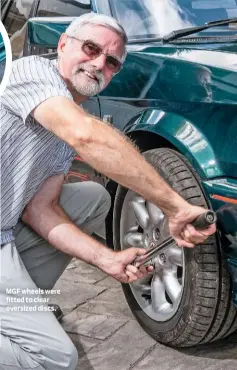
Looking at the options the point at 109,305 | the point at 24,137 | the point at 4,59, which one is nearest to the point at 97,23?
the point at 24,137

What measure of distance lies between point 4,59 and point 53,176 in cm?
69

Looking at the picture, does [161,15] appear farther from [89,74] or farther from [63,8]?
[89,74]

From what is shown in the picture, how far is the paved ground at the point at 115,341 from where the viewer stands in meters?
3.21

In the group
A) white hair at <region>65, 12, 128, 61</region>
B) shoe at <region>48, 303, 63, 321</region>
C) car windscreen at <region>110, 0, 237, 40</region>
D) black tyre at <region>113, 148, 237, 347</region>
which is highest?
white hair at <region>65, 12, 128, 61</region>

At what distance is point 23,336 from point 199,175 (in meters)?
0.97

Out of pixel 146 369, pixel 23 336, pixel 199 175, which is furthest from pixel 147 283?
pixel 23 336

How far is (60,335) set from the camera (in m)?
2.71

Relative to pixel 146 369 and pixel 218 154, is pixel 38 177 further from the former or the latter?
pixel 146 369

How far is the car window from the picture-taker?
418 centimetres

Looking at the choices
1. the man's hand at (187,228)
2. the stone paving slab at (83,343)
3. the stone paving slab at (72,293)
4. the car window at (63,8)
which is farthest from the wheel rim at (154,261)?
the car window at (63,8)

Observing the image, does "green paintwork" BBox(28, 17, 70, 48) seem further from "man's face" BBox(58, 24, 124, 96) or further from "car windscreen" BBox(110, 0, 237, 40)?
"man's face" BBox(58, 24, 124, 96)

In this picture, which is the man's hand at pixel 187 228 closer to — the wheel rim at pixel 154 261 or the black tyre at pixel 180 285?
the black tyre at pixel 180 285

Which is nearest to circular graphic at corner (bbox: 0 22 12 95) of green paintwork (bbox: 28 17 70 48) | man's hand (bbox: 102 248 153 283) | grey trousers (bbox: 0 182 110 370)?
green paintwork (bbox: 28 17 70 48)

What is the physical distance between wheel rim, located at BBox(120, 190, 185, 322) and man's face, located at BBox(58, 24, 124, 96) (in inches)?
33.0
